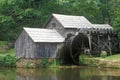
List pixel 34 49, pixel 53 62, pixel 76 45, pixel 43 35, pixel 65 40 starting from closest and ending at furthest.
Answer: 1. pixel 53 62
2. pixel 34 49
3. pixel 43 35
4. pixel 65 40
5. pixel 76 45

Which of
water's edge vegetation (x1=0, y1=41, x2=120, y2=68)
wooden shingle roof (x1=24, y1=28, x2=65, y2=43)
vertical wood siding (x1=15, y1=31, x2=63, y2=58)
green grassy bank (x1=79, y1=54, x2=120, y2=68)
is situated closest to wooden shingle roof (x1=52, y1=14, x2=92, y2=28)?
wooden shingle roof (x1=24, y1=28, x2=65, y2=43)

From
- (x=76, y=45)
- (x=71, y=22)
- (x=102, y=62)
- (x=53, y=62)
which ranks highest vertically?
(x=71, y=22)

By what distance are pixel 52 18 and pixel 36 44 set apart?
701 centimetres

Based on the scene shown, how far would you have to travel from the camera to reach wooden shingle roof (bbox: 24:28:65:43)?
45100 mm

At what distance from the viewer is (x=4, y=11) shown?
62.1 m

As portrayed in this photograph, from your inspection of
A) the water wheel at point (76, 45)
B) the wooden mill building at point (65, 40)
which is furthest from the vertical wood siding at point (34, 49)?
the water wheel at point (76, 45)

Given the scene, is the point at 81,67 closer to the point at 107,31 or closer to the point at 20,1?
the point at 107,31

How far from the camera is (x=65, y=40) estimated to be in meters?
47.2

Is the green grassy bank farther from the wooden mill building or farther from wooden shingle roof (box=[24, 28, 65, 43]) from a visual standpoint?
wooden shingle roof (box=[24, 28, 65, 43])

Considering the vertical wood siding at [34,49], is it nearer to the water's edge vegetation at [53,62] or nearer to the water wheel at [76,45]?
the water's edge vegetation at [53,62]

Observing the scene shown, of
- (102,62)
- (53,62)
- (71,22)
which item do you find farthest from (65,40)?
(102,62)

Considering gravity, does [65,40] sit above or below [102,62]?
above

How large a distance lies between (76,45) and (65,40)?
6.47 feet

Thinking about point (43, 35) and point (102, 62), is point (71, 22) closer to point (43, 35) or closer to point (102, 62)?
point (43, 35)
